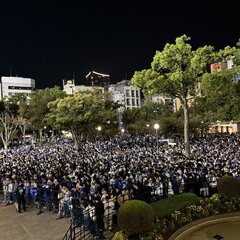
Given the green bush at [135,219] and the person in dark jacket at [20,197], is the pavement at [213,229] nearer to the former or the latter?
the green bush at [135,219]

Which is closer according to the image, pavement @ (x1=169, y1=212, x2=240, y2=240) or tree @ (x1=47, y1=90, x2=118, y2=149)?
pavement @ (x1=169, y1=212, x2=240, y2=240)

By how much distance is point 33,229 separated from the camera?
13008 mm

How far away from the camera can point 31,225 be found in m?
13.5

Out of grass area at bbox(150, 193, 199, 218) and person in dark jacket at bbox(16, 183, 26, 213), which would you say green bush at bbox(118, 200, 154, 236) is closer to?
grass area at bbox(150, 193, 199, 218)

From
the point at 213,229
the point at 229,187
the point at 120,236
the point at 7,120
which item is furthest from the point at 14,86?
the point at 120,236

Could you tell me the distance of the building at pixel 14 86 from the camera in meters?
114

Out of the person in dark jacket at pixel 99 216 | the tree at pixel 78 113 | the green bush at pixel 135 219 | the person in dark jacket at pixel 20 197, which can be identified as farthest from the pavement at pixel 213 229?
the tree at pixel 78 113

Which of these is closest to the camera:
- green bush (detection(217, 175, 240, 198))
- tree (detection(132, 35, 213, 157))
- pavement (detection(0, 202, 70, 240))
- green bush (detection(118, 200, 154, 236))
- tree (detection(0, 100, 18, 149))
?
green bush (detection(118, 200, 154, 236))

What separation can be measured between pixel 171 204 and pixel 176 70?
1748cm

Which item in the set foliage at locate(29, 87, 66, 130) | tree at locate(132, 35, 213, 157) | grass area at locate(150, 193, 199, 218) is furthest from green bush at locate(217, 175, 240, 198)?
→ foliage at locate(29, 87, 66, 130)

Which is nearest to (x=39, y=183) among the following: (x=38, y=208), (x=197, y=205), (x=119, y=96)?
(x=38, y=208)

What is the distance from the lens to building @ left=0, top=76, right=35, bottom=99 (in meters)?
114

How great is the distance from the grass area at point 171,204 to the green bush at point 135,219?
1778 millimetres

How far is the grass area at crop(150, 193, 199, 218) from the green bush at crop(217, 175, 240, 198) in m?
1.30
